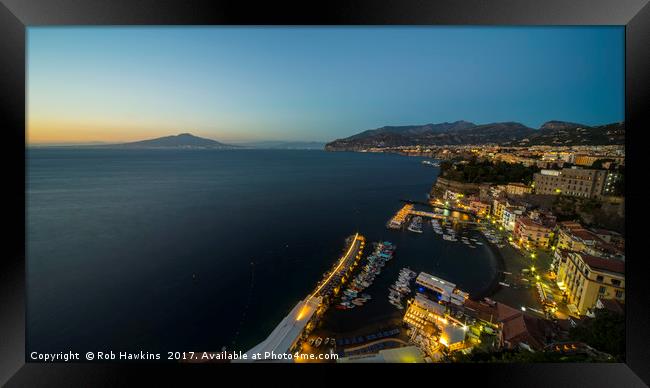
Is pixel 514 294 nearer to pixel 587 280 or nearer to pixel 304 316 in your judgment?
pixel 587 280

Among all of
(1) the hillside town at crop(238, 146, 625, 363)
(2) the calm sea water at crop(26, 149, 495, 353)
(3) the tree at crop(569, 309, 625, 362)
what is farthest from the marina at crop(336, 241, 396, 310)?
(3) the tree at crop(569, 309, 625, 362)

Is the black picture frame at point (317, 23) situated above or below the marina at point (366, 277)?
above

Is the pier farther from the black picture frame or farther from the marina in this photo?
the black picture frame

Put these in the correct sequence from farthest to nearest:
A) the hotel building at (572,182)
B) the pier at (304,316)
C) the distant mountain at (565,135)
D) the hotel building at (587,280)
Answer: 1. the distant mountain at (565,135)
2. the hotel building at (572,182)
3. the hotel building at (587,280)
4. the pier at (304,316)

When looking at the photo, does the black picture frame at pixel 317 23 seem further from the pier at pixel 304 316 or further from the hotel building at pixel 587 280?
the hotel building at pixel 587 280

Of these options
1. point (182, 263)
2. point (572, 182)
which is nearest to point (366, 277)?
point (182, 263)

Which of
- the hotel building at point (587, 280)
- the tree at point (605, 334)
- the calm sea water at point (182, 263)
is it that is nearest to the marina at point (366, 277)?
the calm sea water at point (182, 263)

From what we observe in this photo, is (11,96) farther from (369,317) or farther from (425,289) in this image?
(425,289)

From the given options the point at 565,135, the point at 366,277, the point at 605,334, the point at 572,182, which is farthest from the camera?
the point at 565,135
